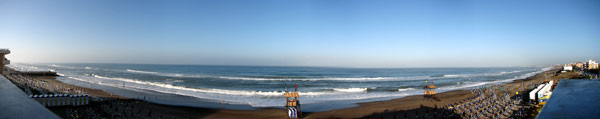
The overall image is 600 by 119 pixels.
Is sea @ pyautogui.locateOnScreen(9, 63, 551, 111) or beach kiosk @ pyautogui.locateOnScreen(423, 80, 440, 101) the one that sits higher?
beach kiosk @ pyautogui.locateOnScreen(423, 80, 440, 101)

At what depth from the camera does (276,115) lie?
1812 centimetres

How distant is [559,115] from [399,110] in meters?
18.2

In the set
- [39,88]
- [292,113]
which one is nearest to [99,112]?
[292,113]

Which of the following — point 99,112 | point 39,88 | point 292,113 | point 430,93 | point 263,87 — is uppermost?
point 39,88

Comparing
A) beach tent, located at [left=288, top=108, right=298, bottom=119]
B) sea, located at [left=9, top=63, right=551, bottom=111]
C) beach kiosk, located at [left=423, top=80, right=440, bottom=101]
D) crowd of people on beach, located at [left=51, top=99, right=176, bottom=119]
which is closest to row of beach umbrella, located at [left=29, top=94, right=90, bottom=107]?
crowd of people on beach, located at [left=51, top=99, right=176, bottom=119]

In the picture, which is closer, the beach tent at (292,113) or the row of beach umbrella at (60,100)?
the row of beach umbrella at (60,100)

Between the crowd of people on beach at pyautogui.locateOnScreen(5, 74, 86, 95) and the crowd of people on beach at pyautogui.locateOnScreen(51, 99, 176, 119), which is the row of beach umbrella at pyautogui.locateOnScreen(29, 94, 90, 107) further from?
the crowd of people on beach at pyautogui.locateOnScreen(5, 74, 86, 95)

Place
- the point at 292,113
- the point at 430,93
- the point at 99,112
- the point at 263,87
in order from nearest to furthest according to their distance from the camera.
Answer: the point at 99,112
the point at 292,113
the point at 430,93
the point at 263,87

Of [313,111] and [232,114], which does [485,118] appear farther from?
[232,114]

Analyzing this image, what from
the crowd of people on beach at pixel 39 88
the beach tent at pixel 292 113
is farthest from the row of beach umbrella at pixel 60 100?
the beach tent at pixel 292 113

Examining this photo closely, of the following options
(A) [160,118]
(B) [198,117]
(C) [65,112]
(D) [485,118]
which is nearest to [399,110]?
(D) [485,118]

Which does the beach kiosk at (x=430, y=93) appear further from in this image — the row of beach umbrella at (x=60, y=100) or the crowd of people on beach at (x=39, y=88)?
the crowd of people on beach at (x=39, y=88)

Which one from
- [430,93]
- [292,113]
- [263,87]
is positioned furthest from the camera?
[263,87]

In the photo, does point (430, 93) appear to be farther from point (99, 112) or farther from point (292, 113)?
point (99, 112)
